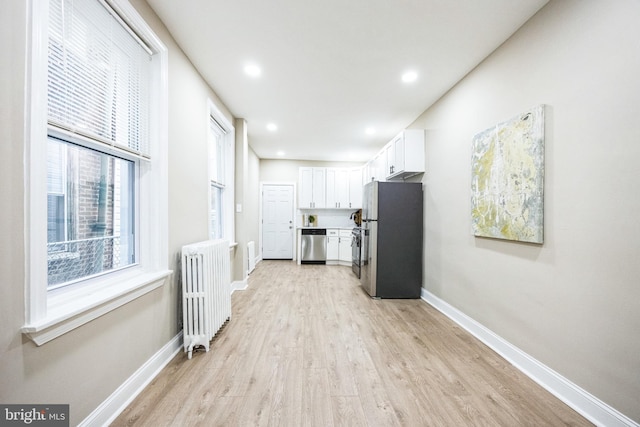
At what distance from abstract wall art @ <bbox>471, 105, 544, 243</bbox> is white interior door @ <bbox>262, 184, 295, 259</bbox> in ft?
15.6

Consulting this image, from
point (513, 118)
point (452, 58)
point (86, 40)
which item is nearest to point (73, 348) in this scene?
point (86, 40)

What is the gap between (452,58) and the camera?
2.40 m

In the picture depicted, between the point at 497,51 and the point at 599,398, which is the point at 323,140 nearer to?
the point at 497,51

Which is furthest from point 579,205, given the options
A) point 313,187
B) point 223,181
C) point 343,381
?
point 313,187

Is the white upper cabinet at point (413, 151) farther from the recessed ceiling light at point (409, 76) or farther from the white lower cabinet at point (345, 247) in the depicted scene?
the white lower cabinet at point (345, 247)

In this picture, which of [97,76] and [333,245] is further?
[333,245]

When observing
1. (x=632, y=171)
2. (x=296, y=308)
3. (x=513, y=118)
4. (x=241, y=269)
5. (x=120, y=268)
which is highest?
(x=513, y=118)

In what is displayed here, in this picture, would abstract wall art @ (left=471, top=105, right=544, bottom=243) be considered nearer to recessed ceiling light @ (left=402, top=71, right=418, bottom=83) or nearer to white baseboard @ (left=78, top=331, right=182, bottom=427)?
recessed ceiling light @ (left=402, top=71, right=418, bottom=83)

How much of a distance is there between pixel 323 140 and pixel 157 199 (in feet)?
12.1

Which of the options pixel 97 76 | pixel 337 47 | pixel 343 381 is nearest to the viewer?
pixel 97 76

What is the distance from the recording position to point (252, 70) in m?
2.63

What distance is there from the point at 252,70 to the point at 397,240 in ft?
9.20

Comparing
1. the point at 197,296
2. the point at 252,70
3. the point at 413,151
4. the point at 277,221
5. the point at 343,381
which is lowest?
the point at 343,381

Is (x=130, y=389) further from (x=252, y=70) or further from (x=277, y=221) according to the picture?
(x=277, y=221)
